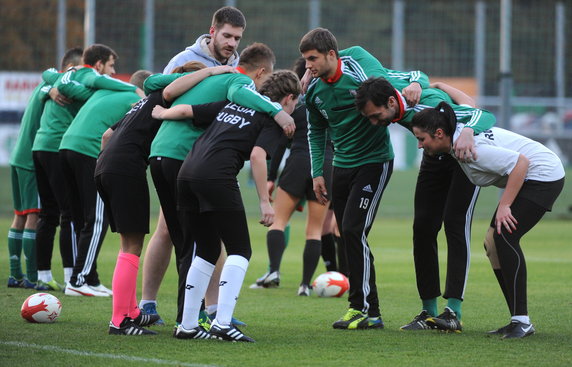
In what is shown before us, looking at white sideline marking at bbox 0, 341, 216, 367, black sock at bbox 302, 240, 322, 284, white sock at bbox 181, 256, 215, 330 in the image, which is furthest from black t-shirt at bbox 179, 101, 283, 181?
black sock at bbox 302, 240, 322, 284

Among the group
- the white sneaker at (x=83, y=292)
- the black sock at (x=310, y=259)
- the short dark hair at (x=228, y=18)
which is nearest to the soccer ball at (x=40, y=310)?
the white sneaker at (x=83, y=292)

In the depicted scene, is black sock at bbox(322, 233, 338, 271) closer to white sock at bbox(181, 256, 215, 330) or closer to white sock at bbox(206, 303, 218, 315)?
white sock at bbox(206, 303, 218, 315)

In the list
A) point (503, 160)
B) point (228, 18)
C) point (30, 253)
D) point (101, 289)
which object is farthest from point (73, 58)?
point (503, 160)

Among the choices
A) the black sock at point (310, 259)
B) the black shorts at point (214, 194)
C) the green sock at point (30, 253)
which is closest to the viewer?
the black shorts at point (214, 194)

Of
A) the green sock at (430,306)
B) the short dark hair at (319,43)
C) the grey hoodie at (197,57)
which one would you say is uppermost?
the short dark hair at (319,43)

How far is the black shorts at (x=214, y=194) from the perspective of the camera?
6012 mm

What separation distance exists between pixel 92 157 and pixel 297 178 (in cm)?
221

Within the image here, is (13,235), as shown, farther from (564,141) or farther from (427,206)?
(564,141)

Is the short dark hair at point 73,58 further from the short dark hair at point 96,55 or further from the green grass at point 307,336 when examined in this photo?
the green grass at point 307,336

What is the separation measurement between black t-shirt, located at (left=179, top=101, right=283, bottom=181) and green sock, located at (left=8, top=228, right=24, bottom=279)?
403 centimetres

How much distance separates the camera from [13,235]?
32.3ft

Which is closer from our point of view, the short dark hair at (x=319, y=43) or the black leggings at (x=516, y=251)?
the black leggings at (x=516, y=251)

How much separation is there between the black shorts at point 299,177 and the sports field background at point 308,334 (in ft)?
3.49

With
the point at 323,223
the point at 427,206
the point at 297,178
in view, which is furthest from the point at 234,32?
the point at 323,223
